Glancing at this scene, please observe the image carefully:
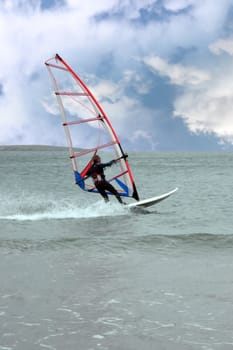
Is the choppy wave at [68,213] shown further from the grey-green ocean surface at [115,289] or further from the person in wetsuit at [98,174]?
the grey-green ocean surface at [115,289]

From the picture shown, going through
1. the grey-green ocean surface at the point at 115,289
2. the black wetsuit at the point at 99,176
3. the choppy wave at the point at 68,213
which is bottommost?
the choppy wave at the point at 68,213

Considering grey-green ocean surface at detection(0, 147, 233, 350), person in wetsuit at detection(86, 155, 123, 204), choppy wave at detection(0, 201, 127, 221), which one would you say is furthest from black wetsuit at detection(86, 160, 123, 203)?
grey-green ocean surface at detection(0, 147, 233, 350)

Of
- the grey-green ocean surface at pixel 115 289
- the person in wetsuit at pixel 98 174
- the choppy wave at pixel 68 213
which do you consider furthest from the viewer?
the choppy wave at pixel 68 213

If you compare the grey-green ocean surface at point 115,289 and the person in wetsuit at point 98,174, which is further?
the person in wetsuit at point 98,174

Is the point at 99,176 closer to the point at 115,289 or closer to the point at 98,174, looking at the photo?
the point at 98,174

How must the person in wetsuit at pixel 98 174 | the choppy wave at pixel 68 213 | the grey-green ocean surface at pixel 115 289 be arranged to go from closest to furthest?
the grey-green ocean surface at pixel 115 289, the person in wetsuit at pixel 98 174, the choppy wave at pixel 68 213

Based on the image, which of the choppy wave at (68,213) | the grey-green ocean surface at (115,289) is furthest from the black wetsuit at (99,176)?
the grey-green ocean surface at (115,289)

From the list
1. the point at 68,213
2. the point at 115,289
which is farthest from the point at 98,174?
the point at 115,289

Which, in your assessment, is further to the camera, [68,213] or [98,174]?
[68,213]

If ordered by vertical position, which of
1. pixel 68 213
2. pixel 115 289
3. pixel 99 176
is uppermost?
pixel 99 176

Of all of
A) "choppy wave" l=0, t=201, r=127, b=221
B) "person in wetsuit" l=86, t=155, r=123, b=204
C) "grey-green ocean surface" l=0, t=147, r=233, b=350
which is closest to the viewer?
"grey-green ocean surface" l=0, t=147, r=233, b=350

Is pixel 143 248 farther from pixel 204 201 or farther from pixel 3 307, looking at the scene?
pixel 204 201

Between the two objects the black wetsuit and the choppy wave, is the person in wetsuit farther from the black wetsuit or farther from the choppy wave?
the choppy wave

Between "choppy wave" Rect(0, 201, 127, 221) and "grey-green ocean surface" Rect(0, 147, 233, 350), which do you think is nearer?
"grey-green ocean surface" Rect(0, 147, 233, 350)
